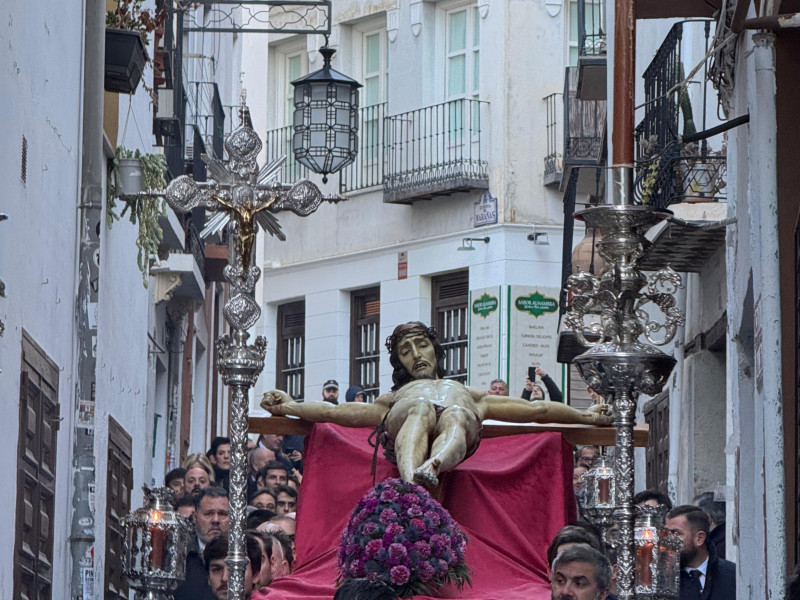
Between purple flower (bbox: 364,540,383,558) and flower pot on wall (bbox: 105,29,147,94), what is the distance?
15.2ft

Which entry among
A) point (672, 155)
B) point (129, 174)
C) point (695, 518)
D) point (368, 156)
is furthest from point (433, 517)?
point (368, 156)

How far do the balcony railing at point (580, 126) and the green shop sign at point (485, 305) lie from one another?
2.74m

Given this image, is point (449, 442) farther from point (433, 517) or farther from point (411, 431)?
point (433, 517)

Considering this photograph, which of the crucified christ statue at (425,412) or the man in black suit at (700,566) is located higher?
the crucified christ statue at (425,412)

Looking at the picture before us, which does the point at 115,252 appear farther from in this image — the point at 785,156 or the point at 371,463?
the point at 785,156

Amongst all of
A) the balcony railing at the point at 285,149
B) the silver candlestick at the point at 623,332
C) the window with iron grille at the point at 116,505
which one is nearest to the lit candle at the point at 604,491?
the silver candlestick at the point at 623,332

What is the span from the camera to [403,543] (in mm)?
9008

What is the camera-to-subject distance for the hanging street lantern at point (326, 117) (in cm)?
1928

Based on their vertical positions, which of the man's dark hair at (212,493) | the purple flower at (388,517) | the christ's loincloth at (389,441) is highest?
the christ's loincloth at (389,441)

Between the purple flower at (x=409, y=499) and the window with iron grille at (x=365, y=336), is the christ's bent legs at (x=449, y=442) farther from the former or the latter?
the window with iron grille at (x=365, y=336)

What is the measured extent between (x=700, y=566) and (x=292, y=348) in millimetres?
17375

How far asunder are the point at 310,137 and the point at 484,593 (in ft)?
36.6

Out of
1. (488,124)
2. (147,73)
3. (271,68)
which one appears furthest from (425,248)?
(147,73)

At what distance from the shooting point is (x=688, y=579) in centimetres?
1044
